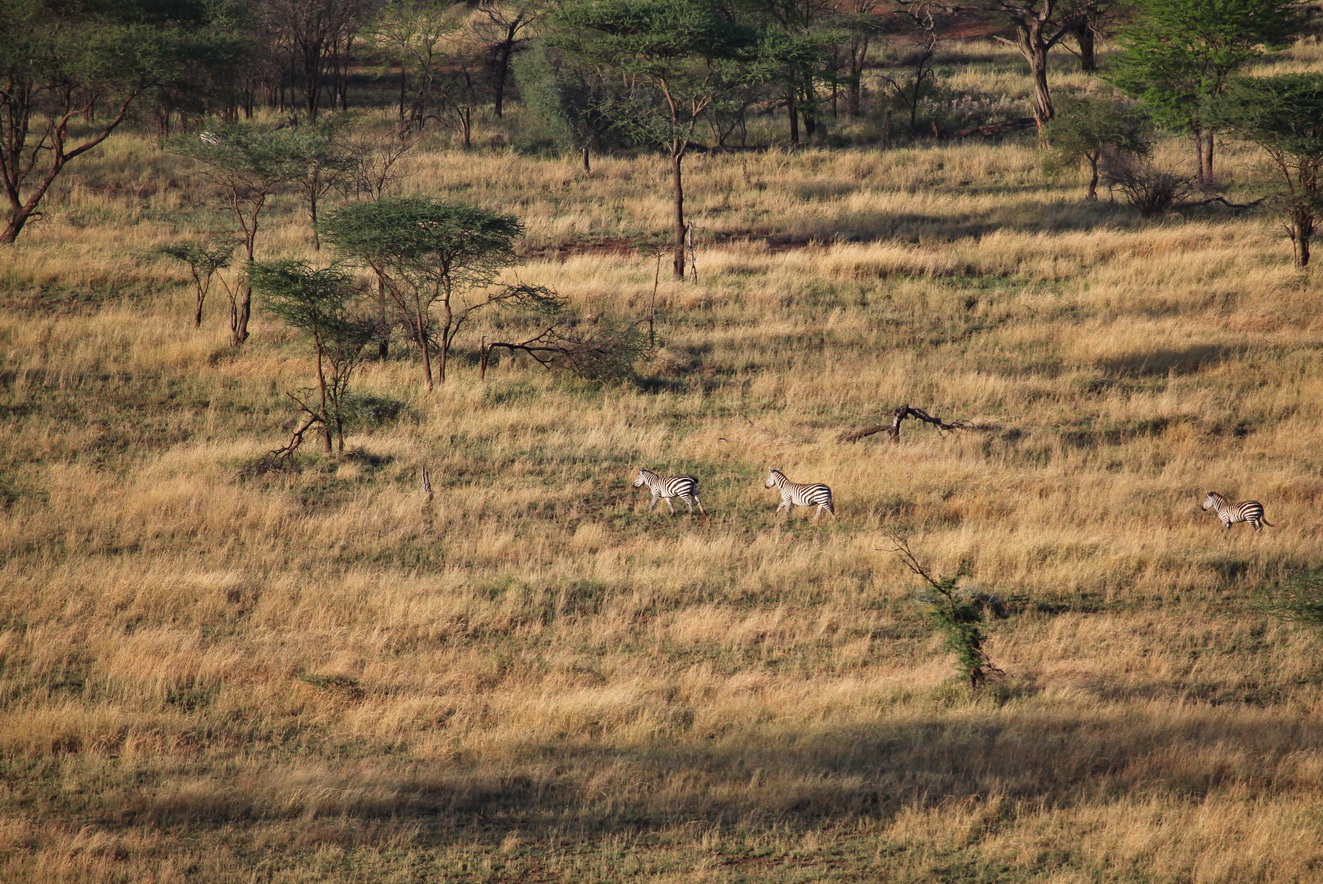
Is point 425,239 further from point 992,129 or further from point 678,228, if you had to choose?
point 992,129

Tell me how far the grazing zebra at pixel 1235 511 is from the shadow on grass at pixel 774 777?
5223 millimetres

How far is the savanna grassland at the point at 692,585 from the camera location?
6.98m

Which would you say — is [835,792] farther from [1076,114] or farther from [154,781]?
[1076,114]

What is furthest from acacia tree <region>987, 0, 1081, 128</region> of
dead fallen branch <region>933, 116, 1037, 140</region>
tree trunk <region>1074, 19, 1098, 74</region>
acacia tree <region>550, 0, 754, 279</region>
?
acacia tree <region>550, 0, 754, 279</region>

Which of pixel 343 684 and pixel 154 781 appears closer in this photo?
pixel 154 781

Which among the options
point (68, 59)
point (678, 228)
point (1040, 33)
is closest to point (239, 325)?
point (68, 59)

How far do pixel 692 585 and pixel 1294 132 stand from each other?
19607mm

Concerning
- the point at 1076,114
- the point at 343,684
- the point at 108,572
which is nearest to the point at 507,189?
the point at 1076,114

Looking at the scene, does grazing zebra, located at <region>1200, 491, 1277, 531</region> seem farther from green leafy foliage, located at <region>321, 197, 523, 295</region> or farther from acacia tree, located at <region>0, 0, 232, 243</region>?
acacia tree, located at <region>0, 0, 232, 243</region>

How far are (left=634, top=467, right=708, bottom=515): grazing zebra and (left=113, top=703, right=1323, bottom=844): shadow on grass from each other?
554 cm

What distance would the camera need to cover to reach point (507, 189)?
109 ft

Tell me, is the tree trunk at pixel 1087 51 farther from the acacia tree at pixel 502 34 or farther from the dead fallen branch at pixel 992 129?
the acacia tree at pixel 502 34

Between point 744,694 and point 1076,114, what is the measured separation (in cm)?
2698

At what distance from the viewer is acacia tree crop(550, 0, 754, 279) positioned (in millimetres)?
24484
